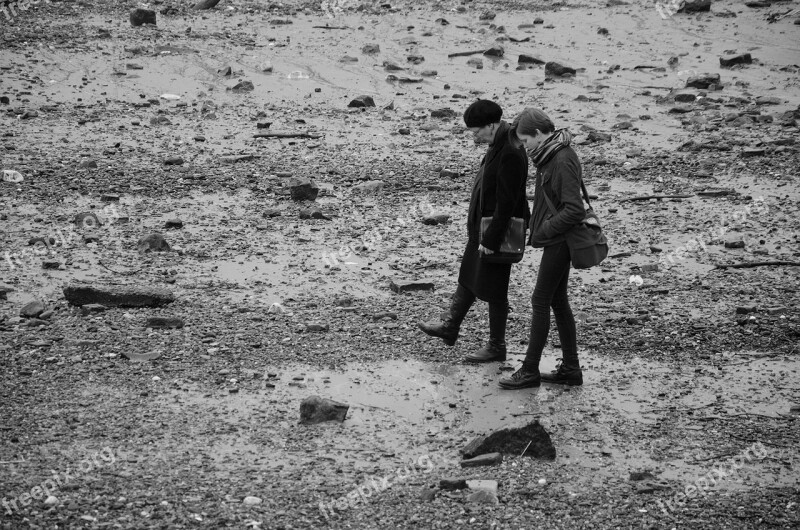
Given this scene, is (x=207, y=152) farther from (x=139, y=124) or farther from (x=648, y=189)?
(x=648, y=189)

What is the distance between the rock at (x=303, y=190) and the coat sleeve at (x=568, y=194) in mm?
4488

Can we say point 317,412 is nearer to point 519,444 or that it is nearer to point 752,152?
point 519,444

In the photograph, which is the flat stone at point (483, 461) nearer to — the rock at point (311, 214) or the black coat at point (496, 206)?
the black coat at point (496, 206)

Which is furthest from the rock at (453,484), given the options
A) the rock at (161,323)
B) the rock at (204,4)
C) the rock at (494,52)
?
the rock at (204,4)

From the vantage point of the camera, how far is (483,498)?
4578mm

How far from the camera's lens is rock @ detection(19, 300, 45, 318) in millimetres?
6688

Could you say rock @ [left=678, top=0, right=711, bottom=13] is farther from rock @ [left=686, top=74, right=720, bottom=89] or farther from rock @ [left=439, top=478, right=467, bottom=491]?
rock @ [left=439, top=478, right=467, bottom=491]

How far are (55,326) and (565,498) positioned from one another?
3.78 metres

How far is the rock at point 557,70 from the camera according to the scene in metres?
14.2

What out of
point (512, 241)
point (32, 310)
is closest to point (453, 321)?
point (512, 241)

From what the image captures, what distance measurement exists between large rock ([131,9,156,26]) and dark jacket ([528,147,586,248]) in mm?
12477

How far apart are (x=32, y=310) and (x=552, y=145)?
3.84 metres

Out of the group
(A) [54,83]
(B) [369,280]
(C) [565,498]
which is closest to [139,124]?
(A) [54,83]

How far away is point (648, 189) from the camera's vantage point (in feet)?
32.7
